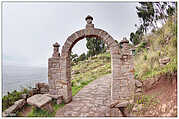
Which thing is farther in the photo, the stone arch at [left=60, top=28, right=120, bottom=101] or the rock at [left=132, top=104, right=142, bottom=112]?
the stone arch at [left=60, top=28, right=120, bottom=101]

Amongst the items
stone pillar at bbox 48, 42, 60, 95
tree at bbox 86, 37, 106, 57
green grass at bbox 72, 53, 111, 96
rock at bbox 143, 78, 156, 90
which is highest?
tree at bbox 86, 37, 106, 57

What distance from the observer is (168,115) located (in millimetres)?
2309

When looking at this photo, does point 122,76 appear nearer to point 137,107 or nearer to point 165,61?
point 137,107

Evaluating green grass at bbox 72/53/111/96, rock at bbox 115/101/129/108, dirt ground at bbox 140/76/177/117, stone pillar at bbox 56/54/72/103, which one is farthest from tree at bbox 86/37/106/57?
rock at bbox 115/101/129/108

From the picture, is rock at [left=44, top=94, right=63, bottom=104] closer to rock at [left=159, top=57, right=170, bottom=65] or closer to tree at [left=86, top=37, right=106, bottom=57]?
rock at [left=159, top=57, right=170, bottom=65]

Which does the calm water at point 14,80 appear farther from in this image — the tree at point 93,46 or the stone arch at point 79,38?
the tree at point 93,46

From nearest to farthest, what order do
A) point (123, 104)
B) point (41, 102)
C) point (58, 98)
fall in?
1. point (41, 102)
2. point (123, 104)
3. point (58, 98)

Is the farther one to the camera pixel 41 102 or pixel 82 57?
pixel 82 57

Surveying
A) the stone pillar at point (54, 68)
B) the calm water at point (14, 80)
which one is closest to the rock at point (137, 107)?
the stone pillar at point (54, 68)

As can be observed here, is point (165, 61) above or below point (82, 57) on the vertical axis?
below

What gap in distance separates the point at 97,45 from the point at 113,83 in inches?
644

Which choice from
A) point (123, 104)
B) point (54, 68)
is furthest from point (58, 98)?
point (123, 104)

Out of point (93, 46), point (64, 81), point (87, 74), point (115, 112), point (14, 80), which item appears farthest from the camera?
point (93, 46)

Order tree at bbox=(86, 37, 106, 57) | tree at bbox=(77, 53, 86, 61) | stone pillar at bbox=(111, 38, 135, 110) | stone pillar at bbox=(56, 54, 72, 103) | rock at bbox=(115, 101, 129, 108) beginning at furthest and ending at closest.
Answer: tree at bbox=(77, 53, 86, 61), tree at bbox=(86, 37, 106, 57), stone pillar at bbox=(56, 54, 72, 103), stone pillar at bbox=(111, 38, 135, 110), rock at bbox=(115, 101, 129, 108)
